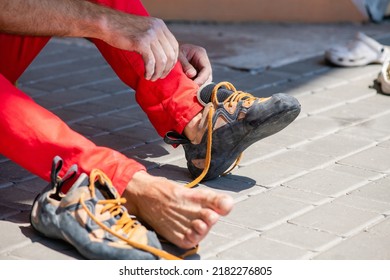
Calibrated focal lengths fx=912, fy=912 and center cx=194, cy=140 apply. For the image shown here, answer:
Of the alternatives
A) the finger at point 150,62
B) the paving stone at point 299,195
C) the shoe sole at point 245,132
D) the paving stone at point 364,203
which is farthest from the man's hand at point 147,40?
the paving stone at point 364,203

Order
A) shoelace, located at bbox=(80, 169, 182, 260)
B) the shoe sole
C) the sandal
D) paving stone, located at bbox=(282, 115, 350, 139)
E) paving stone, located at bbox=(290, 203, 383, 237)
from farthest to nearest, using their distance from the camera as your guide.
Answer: the sandal
paving stone, located at bbox=(282, 115, 350, 139)
the shoe sole
paving stone, located at bbox=(290, 203, 383, 237)
shoelace, located at bbox=(80, 169, 182, 260)

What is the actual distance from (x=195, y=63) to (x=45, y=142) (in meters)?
0.83

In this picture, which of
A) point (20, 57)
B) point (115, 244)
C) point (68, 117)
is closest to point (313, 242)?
point (115, 244)

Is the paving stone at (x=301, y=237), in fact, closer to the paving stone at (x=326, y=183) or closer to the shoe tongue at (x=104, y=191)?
the paving stone at (x=326, y=183)

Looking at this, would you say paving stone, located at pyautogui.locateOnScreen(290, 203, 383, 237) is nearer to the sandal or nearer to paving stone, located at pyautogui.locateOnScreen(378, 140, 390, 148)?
paving stone, located at pyautogui.locateOnScreen(378, 140, 390, 148)

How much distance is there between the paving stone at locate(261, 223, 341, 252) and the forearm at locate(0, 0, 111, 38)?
0.83m

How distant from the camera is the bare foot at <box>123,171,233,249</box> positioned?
2.48 metres

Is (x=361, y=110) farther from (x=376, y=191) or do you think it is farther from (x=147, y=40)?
(x=147, y=40)

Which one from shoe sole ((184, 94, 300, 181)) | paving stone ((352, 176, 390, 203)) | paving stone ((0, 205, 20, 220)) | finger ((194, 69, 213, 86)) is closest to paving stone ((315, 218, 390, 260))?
paving stone ((352, 176, 390, 203))

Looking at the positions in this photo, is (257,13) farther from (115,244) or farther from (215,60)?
(115,244)

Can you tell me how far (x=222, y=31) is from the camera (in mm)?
5836

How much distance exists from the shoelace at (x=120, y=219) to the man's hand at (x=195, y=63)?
74 cm

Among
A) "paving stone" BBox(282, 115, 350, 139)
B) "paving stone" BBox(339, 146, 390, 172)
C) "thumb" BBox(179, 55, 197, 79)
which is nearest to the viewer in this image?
"thumb" BBox(179, 55, 197, 79)

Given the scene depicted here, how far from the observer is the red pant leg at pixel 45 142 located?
2.64 metres
